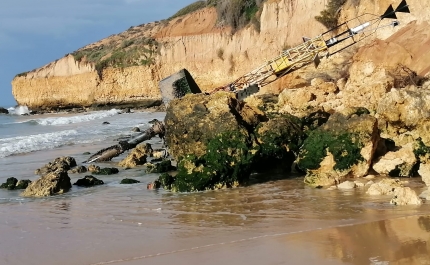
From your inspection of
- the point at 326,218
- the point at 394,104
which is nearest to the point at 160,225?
the point at 326,218

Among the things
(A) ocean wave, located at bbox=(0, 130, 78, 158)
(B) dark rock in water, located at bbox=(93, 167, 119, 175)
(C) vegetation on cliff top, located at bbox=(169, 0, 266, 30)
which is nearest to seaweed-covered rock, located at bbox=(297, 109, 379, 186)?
(B) dark rock in water, located at bbox=(93, 167, 119, 175)

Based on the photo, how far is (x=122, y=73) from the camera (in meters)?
47.1

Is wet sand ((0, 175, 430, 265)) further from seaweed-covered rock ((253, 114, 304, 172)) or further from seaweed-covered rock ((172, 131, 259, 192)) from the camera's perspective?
seaweed-covered rock ((253, 114, 304, 172))

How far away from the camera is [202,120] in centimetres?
848

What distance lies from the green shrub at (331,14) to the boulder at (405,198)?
837 inches

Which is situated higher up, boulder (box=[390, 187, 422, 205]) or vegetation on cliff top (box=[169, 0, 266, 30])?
vegetation on cliff top (box=[169, 0, 266, 30])

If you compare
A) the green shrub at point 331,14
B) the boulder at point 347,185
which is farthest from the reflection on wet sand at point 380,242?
the green shrub at point 331,14

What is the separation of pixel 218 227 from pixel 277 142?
3.15 metres

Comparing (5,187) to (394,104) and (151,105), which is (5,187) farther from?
(151,105)

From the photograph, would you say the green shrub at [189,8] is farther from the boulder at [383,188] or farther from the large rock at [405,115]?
the boulder at [383,188]

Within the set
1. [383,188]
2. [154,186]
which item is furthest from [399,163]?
[154,186]

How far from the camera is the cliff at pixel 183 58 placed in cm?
3075

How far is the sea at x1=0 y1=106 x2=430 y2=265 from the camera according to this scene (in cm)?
450

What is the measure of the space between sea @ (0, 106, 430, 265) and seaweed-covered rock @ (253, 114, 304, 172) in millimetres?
393
